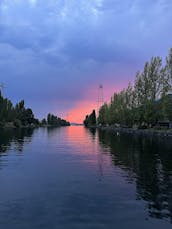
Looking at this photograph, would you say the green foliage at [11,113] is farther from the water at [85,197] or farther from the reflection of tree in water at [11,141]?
the water at [85,197]

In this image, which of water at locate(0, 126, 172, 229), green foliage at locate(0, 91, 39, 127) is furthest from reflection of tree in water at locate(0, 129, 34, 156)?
green foliage at locate(0, 91, 39, 127)

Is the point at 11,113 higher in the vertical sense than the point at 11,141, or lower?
higher

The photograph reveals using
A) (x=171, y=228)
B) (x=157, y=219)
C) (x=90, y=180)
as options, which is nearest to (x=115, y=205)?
(x=157, y=219)

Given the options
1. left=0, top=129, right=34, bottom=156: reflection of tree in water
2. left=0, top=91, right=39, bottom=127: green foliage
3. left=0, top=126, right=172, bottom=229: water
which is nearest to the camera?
left=0, top=126, right=172, bottom=229: water

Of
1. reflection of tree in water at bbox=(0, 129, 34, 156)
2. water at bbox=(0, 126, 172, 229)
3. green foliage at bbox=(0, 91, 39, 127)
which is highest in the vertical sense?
green foliage at bbox=(0, 91, 39, 127)

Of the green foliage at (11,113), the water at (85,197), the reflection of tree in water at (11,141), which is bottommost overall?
the water at (85,197)

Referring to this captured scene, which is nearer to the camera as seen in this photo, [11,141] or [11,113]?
[11,141]

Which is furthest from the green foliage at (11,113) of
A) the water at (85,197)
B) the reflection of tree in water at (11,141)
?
the water at (85,197)

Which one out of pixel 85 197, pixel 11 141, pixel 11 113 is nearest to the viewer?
pixel 85 197

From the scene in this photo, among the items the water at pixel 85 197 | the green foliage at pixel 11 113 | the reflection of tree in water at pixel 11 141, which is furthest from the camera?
the green foliage at pixel 11 113

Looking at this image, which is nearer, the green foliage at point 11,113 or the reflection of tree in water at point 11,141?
the reflection of tree in water at point 11,141

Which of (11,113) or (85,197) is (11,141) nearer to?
(85,197)

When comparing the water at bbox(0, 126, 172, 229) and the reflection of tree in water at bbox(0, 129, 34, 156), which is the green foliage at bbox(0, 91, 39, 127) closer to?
the reflection of tree in water at bbox(0, 129, 34, 156)

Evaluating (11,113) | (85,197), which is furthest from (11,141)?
(11,113)
